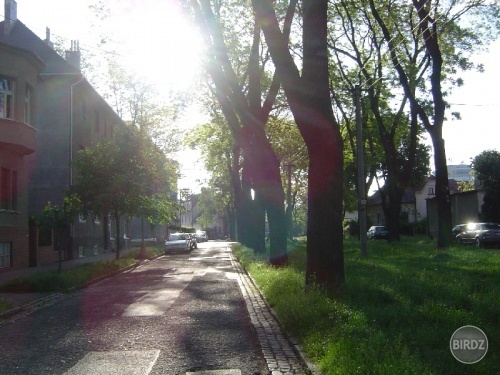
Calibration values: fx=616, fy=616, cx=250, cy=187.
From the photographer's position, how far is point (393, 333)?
7445 mm

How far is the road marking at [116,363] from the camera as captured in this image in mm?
7039

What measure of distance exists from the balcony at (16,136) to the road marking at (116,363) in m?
15.4

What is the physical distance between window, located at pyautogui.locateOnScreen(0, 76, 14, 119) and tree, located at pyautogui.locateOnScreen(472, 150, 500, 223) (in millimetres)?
34537

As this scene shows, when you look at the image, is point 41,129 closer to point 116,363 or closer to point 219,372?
point 116,363

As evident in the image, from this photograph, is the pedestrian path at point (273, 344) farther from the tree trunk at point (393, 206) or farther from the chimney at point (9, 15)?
the tree trunk at point (393, 206)

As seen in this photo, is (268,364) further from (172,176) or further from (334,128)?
(172,176)

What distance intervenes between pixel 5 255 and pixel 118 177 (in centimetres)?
520

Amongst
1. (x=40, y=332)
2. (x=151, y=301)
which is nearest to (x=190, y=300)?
(x=151, y=301)

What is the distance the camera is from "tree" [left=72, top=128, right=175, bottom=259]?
2498 cm

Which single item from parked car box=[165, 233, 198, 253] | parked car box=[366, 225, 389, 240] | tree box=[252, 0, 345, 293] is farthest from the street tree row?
parked car box=[366, 225, 389, 240]

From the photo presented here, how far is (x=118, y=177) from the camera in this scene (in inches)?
984

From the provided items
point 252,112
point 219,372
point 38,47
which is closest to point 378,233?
point 38,47

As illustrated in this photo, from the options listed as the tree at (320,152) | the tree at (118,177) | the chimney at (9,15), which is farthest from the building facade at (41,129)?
the tree at (320,152)

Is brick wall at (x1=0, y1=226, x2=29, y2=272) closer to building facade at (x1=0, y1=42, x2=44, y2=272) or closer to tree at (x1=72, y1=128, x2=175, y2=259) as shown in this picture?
building facade at (x1=0, y1=42, x2=44, y2=272)
